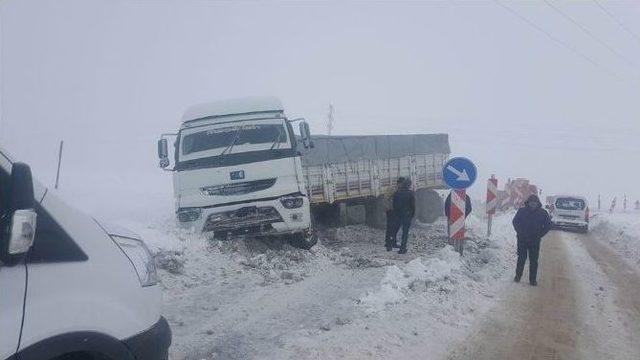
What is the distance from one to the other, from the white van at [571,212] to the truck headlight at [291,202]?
56.5 ft

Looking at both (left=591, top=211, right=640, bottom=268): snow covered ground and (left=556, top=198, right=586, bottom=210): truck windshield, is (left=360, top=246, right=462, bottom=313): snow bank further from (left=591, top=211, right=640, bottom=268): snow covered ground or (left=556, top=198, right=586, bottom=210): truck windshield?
(left=556, top=198, right=586, bottom=210): truck windshield

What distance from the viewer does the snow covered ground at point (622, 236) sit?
14.5m

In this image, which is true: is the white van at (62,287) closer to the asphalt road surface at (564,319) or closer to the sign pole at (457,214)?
the asphalt road surface at (564,319)

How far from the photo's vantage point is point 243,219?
9.78 m

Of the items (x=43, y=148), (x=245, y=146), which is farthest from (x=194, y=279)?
(x=43, y=148)

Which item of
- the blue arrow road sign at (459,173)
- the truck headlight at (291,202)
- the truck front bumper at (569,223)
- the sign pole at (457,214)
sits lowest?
the truck front bumper at (569,223)

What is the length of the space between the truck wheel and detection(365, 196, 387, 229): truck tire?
4.46 meters

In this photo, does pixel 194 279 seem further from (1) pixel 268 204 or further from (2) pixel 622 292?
(2) pixel 622 292

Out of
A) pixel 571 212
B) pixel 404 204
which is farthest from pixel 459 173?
pixel 571 212

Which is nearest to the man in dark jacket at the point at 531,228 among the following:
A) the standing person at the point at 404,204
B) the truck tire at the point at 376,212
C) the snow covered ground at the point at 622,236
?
the standing person at the point at 404,204

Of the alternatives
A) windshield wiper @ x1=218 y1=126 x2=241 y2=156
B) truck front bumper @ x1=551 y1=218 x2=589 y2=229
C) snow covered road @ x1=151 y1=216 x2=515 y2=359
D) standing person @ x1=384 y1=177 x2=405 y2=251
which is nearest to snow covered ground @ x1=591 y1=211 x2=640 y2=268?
truck front bumper @ x1=551 y1=218 x2=589 y2=229

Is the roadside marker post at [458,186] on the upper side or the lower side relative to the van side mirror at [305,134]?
lower

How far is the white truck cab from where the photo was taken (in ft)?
32.1

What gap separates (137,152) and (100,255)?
9364 cm
